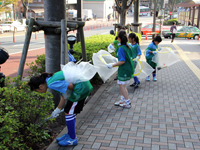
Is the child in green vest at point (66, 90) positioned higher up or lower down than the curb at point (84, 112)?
higher up

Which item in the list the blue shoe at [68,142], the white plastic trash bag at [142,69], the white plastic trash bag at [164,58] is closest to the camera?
the blue shoe at [68,142]

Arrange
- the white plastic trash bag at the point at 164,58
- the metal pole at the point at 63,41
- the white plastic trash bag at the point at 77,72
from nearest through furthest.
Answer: the white plastic trash bag at the point at 77,72, the metal pole at the point at 63,41, the white plastic trash bag at the point at 164,58

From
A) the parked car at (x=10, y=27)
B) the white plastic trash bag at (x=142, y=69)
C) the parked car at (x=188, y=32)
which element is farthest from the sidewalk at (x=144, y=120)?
the parked car at (x=10, y=27)

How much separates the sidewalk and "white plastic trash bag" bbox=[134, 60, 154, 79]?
398 millimetres

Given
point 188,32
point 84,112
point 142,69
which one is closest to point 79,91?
point 84,112

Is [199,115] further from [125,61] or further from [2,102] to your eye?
[2,102]

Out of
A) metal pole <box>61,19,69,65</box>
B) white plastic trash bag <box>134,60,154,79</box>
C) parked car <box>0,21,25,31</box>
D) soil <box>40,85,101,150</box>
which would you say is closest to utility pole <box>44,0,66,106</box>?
metal pole <box>61,19,69,65</box>

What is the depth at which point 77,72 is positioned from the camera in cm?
336

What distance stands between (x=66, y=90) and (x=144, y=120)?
1954mm

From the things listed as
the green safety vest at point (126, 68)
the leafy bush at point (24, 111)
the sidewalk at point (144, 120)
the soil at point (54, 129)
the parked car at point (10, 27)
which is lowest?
the soil at point (54, 129)

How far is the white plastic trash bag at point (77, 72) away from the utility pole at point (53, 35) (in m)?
1.40

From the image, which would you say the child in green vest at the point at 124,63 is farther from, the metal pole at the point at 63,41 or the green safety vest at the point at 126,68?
the metal pole at the point at 63,41

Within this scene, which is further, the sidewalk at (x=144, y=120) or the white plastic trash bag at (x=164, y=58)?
the white plastic trash bag at (x=164, y=58)

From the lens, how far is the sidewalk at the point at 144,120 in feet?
12.0
